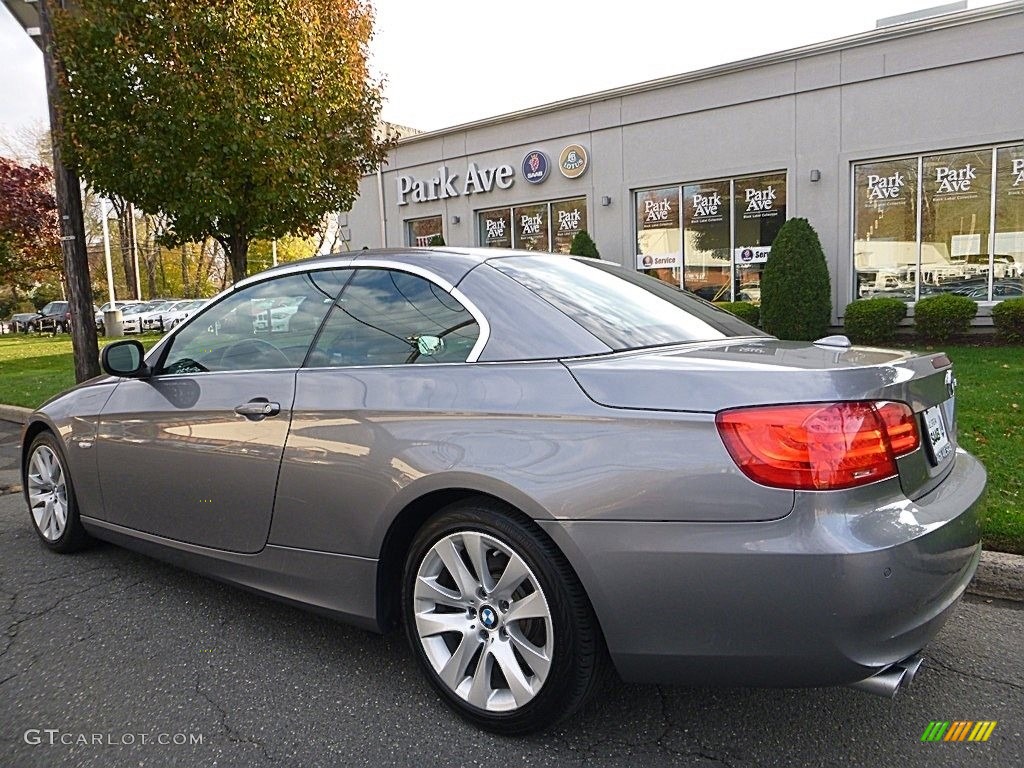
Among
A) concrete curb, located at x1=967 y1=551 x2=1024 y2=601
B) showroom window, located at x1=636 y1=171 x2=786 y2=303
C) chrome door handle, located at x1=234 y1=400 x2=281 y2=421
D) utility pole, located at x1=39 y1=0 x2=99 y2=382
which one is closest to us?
chrome door handle, located at x1=234 y1=400 x2=281 y2=421

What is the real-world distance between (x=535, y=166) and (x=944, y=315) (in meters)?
8.43

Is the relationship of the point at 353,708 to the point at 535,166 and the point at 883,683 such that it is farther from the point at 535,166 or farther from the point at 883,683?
the point at 535,166

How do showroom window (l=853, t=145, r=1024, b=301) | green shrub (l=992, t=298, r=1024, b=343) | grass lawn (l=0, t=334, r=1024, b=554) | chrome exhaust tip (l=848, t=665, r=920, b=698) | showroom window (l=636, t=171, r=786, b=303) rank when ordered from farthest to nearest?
showroom window (l=636, t=171, r=786, b=303)
showroom window (l=853, t=145, r=1024, b=301)
green shrub (l=992, t=298, r=1024, b=343)
grass lawn (l=0, t=334, r=1024, b=554)
chrome exhaust tip (l=848, t=665, r=920, b=698)

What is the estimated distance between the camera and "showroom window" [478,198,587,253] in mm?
15719

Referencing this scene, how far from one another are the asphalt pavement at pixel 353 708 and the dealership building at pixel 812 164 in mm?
10290

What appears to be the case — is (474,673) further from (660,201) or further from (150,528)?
(660,201)

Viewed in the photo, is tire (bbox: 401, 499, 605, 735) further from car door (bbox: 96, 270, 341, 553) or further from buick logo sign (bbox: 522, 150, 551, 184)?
buick logo sign (bbox: 522, 150, 551, 184)

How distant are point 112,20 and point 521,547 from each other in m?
8.17

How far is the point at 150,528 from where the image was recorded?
340cm

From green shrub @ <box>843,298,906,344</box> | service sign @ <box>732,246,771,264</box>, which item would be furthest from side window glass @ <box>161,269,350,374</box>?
service sign @ <box>732,246,771,264</box>

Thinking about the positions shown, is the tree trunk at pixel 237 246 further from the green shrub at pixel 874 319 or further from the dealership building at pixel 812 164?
the green shrub at pixel 874 319

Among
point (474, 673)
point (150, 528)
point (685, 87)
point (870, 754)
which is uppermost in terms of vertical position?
point (685, 87)

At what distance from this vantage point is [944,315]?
10.8 m

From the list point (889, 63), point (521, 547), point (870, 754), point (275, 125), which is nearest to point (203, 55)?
point (275, 125)
